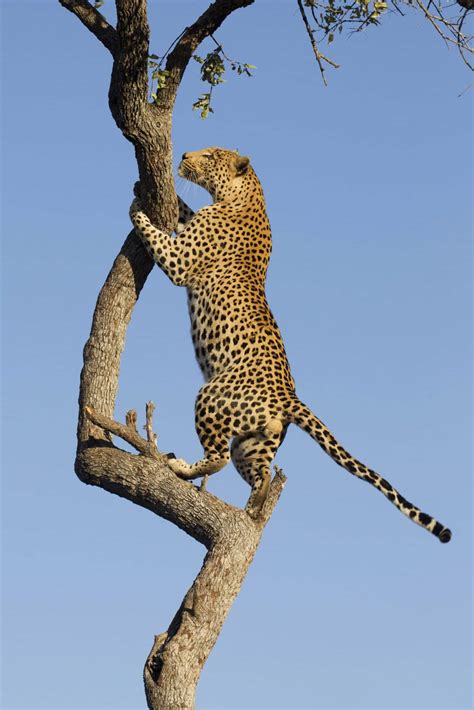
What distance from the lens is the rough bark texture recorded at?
33.7 feet

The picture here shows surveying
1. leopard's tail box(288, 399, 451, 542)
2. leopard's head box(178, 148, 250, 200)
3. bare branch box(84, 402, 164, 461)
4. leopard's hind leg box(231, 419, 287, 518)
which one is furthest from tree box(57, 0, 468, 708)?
leopard's head box(178, 148, 250, 200)

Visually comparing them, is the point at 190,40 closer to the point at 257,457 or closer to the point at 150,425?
the point at 150,425

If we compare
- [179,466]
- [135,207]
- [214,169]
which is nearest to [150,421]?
[179,466]

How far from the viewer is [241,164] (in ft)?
39.4

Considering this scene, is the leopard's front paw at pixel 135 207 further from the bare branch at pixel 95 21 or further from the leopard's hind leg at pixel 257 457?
the leopard's hind leg at pixel 257 457

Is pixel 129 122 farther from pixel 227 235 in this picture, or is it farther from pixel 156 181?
pixel 227 235

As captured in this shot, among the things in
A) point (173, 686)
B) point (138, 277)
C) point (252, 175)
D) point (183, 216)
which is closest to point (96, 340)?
point (138, 277)

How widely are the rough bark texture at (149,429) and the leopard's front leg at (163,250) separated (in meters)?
0.18

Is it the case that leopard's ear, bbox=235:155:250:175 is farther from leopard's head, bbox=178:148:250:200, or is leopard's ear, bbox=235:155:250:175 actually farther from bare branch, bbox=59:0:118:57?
bare branch, bbox=59:0:118:57

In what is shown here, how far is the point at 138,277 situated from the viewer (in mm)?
11555

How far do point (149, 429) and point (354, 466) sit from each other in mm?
1716

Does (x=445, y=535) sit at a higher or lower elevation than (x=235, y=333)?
lower

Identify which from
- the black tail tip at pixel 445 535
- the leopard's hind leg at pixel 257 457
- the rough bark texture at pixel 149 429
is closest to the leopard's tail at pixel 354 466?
the black tail tip at pixel 445 535

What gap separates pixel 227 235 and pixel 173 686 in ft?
13.1
